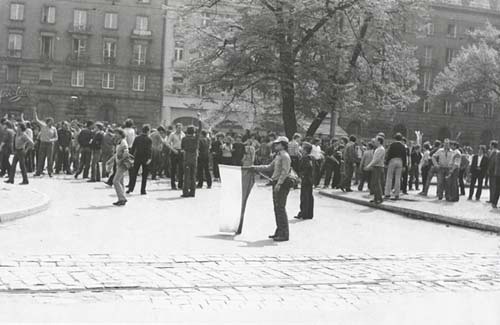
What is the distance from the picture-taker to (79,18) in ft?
204

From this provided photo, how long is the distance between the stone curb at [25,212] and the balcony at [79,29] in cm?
4965

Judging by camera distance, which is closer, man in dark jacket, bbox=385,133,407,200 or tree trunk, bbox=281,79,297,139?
man in dark jacket, bbox=385,133,407,200

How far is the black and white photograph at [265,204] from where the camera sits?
7.13 m

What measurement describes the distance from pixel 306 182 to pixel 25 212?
5.85m

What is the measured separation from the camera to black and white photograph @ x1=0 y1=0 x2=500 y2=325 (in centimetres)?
713

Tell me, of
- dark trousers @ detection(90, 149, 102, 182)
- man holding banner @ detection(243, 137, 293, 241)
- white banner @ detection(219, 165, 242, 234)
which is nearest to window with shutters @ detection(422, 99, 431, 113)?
dark trousers @ detection(90, 149, 102, 182)

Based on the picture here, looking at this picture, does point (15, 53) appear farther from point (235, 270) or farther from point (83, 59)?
point (235, 270)

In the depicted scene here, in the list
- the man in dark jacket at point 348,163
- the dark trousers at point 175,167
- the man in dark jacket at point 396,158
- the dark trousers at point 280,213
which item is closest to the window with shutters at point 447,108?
the man in dark jacket at point 348,163

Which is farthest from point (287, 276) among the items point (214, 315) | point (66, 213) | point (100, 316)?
point (66, 213)

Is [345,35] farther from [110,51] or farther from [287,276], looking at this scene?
[110,51]

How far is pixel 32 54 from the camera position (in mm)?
60781

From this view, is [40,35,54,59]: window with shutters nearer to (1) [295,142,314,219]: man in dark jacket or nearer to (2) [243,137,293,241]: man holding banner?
(1) [295,142,314,219]: man in dark jacket

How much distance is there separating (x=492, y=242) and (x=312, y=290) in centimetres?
665

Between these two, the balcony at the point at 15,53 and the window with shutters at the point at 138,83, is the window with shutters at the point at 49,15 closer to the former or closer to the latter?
the balcony at the point at 15,53
